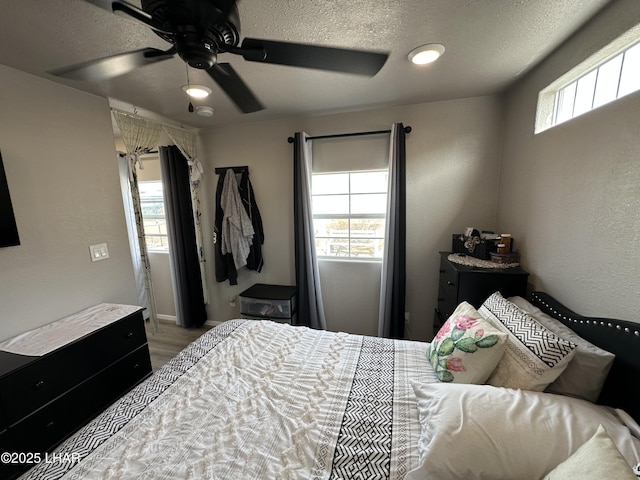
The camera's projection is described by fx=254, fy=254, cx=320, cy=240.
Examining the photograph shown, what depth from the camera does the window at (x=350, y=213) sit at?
2631mm

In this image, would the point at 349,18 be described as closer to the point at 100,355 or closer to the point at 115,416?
the point at 115,416

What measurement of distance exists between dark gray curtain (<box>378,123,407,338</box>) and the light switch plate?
2443 mm

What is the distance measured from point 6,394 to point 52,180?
132 cm

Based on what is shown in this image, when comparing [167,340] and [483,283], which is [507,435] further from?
[167,340]

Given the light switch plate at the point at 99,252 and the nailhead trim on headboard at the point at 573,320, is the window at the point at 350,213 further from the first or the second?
the light switch plate at the point at 99,252

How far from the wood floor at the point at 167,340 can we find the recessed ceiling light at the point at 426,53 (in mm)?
3332

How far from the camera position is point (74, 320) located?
5.93 ft

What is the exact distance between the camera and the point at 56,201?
1.80m

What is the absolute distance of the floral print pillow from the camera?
3.62 feet

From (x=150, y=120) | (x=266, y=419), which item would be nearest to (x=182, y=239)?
(x=150, y=120)

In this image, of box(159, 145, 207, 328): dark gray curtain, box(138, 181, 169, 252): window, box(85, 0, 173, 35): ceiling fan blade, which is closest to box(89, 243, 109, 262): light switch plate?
box(159, 145, 207, 328): dark gray curtain

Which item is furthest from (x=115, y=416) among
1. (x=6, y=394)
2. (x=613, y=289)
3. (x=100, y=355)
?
(x=613, y=289)

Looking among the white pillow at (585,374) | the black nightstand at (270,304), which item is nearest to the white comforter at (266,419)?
the white pillow at (585,374)

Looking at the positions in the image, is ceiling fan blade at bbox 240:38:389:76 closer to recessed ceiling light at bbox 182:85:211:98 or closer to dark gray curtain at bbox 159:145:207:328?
recessed ceiling light at bbox 182:85:211:98
